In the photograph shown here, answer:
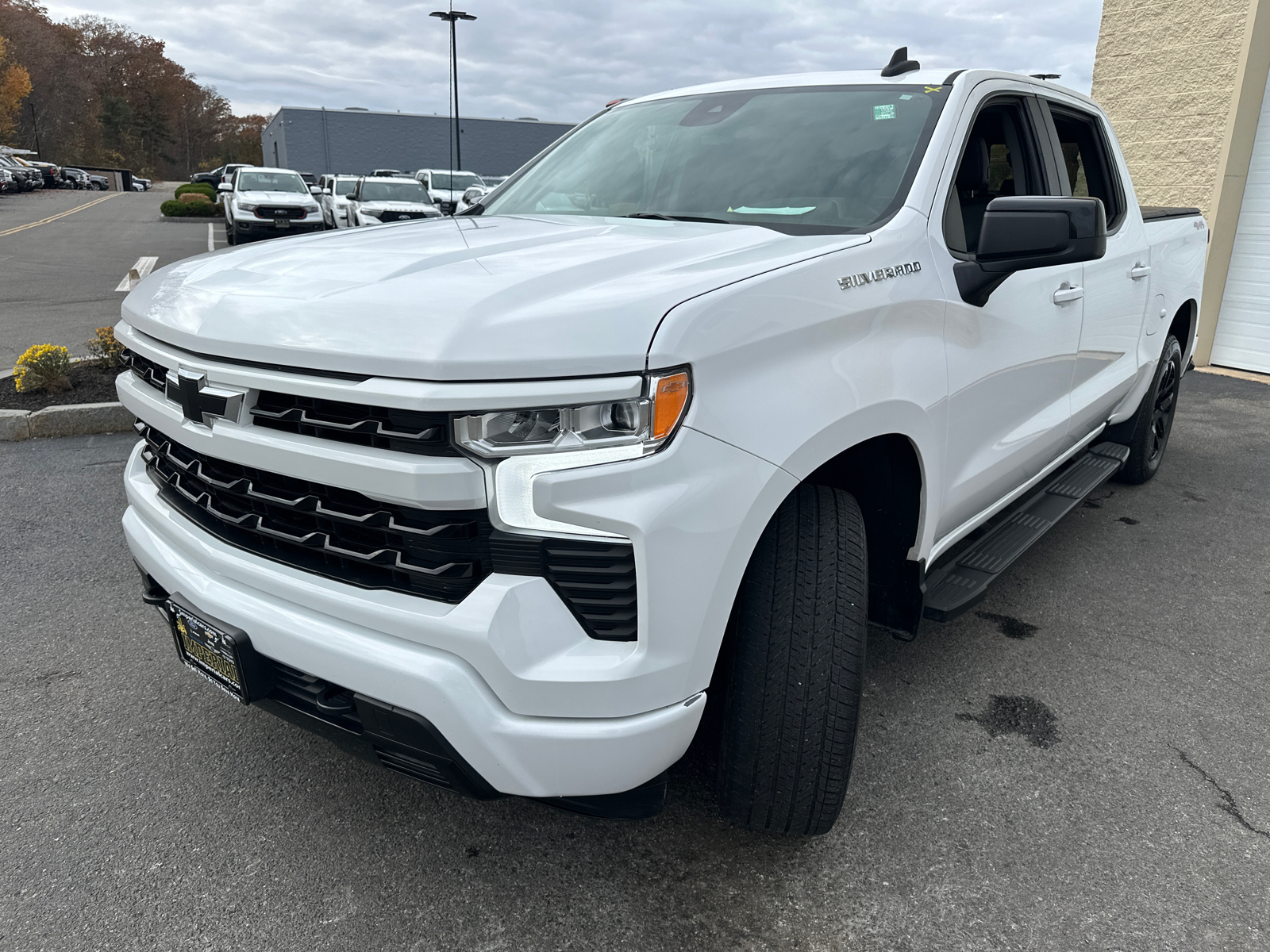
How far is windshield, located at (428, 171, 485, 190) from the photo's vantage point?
27.1 m

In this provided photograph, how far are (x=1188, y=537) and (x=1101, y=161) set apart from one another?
1.84 meters

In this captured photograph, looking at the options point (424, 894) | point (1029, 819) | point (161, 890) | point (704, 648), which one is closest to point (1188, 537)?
point (1029, 819)

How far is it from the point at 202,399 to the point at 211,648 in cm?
55

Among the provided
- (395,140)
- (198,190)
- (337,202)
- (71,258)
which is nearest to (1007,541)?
(71,258)

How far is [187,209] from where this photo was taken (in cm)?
3325

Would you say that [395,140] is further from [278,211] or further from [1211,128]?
[1211,128]

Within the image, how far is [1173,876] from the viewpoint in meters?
2.12

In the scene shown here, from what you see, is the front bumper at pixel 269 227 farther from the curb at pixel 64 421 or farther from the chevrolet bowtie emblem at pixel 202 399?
the chevrolet bowtie emblem at pixel 202 399

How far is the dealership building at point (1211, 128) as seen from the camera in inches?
345

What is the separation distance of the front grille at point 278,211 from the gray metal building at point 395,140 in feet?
120

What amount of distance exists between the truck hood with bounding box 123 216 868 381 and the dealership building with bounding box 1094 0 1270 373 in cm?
853

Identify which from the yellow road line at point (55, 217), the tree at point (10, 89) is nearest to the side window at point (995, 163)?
the yellow road line at point (55, 217)

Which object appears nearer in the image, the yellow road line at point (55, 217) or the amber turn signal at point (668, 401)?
the amber turn signal at point (668, 401)

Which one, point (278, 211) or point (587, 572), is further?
point (278, 211)
